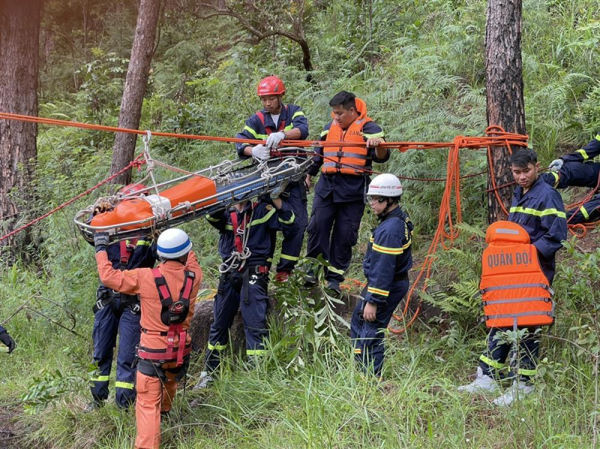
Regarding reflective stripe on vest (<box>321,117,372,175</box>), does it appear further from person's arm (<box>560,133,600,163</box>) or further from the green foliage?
person's arm (<box>560,133,600,163</box>)

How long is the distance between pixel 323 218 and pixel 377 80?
12.4 feet

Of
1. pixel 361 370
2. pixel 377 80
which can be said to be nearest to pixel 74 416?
pixel 361 370

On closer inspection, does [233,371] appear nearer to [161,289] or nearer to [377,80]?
[161,289]

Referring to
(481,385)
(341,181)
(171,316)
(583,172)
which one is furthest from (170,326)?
(583,172)

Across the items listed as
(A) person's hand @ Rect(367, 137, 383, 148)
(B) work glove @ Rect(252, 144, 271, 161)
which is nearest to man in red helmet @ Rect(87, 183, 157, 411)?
(B) work glove @ Rect(252, 144, 271, 161)

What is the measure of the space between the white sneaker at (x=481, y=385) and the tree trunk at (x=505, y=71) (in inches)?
72.7

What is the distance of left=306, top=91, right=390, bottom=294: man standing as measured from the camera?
19.1 ft

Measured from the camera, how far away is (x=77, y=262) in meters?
7.40

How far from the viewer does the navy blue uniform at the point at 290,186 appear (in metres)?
5.79

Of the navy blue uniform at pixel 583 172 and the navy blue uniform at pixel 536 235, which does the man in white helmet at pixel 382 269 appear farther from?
the navy blue uniform at pixel 583 172

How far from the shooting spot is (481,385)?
455 cm

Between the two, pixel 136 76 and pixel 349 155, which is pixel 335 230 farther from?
pixel 136 76

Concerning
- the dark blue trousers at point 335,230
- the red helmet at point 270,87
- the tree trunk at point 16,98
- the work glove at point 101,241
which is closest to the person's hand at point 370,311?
the dark blue trousers at point 335,230

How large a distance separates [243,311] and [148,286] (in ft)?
3.69
